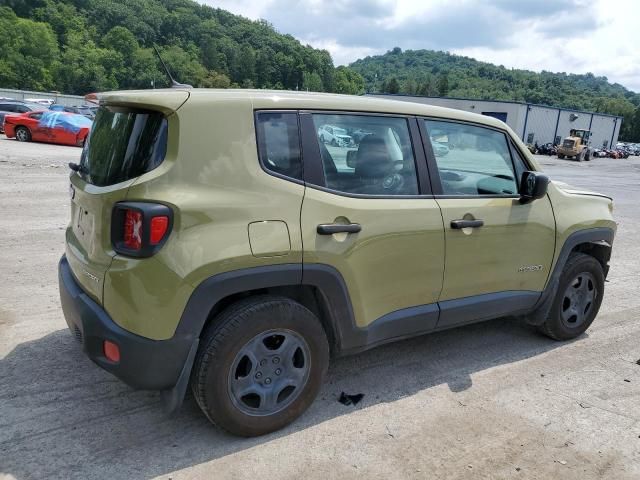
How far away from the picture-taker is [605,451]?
3031 millimetres

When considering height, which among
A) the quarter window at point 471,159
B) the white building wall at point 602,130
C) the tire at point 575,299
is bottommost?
the white building wall at point 602,130

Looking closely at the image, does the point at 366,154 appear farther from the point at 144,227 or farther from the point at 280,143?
the point at 144,227

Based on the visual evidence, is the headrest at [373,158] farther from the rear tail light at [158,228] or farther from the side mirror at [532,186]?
the rear tail light at [158,228]

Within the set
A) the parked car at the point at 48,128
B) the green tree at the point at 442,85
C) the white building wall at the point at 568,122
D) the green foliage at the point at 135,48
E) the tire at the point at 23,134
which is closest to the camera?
the parked car at the point at 48,128

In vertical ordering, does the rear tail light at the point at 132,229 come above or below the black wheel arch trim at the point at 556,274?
above

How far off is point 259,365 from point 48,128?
20.3m

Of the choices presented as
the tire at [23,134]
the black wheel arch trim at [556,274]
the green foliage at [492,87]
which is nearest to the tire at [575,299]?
the black wheel arch trim at [556,274]

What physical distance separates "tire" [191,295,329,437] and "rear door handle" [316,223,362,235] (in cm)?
43

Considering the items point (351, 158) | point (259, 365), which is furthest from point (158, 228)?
point (351, 158)

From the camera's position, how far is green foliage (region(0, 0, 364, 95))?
94.2 m

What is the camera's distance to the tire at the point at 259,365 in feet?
9.03

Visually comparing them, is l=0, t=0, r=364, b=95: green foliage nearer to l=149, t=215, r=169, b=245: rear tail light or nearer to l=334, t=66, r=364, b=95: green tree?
l=334, t=66, r=364, b=95: green tree

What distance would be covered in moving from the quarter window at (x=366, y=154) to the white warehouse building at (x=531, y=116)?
52.3m

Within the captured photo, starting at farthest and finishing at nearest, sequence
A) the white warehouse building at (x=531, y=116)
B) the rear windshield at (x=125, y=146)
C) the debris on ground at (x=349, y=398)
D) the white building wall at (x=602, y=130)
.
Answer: the white building wall at (x=602, y=130) → the white warehouse building at (x=531, y=116) → the debris on ground at (x=349, y=398) → the rear windshield at (x=125, y=146)
